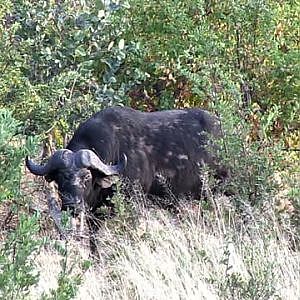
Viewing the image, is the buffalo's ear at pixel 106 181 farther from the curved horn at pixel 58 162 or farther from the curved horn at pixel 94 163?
the curved horn at pixel 58 162

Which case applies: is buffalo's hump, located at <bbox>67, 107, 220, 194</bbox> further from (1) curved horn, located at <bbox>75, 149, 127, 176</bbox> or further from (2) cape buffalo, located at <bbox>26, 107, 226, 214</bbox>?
(1) curved horn, located at <bbox>75, 149, 127, 176</bbox>

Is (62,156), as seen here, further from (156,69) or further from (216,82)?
(156,69)

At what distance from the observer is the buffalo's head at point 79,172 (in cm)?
825

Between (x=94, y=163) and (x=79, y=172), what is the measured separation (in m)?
0.16

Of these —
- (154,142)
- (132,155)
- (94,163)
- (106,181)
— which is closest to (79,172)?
A: (94,163)

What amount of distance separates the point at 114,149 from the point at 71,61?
1.56m

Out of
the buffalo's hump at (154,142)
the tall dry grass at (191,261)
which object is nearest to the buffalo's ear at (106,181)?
the buffalo's hump at (154,142)

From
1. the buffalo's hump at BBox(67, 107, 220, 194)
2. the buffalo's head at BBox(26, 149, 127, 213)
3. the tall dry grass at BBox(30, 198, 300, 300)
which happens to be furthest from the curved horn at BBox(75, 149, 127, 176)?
the tall dry grass at BBox(30, 198, 300, 300)

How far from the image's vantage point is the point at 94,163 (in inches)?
328

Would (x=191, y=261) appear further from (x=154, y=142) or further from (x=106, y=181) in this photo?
(x=154, y=142)

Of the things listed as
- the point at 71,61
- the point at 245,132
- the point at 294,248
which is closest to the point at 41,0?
the point at 71,61

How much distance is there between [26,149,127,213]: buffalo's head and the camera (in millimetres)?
8250

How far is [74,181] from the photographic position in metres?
8.28

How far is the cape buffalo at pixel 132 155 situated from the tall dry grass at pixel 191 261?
0.59m
